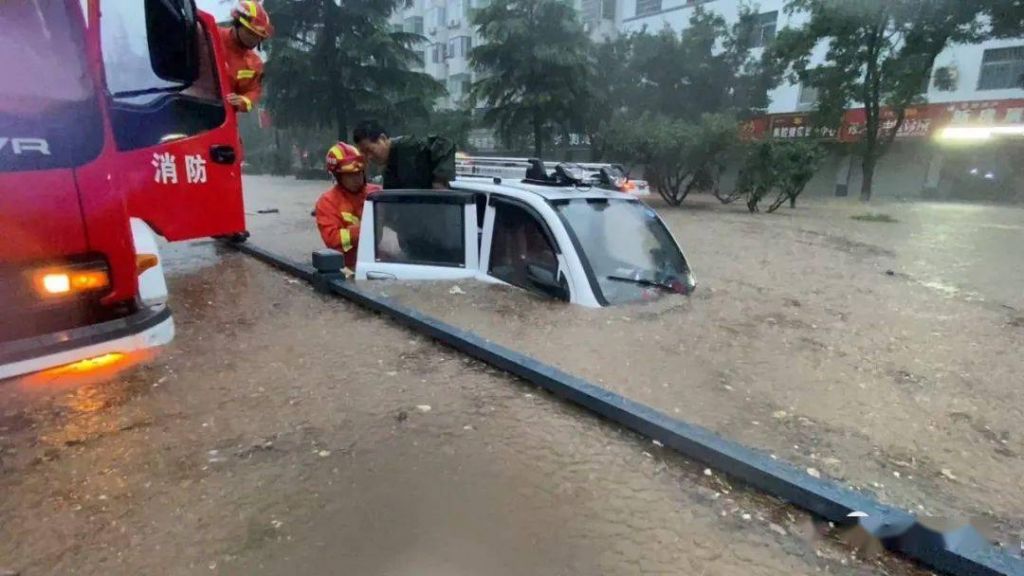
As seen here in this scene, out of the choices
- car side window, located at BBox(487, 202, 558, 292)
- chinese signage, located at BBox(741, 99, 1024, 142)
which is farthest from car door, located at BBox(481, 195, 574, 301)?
chinese signage, located at BBox(741, 99, 1024, 142)

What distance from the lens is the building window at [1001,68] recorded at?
21656 mm

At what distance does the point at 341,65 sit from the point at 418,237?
20.3 meters

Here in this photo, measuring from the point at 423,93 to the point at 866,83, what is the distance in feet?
53.1

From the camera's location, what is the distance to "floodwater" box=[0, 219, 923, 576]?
67.0 inches

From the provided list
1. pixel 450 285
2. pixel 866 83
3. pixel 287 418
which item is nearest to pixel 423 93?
pixel 866 83

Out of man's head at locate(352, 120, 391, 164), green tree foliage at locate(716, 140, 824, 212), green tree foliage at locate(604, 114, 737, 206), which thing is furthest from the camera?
green tree foliage at locate(604, 114, 737, 206)

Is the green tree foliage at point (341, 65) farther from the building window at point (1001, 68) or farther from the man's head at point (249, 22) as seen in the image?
the building window at point (1001, 68)

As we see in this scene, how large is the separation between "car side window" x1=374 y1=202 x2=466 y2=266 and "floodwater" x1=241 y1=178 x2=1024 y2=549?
0.95ft

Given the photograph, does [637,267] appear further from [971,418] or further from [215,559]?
[215,559]

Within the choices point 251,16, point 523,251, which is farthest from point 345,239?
point 523,251

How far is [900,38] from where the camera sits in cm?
1827

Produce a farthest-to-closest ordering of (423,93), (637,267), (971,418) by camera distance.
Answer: (423,93) → (637,267) → (971,418)

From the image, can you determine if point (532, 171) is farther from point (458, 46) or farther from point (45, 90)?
point (458, 46)

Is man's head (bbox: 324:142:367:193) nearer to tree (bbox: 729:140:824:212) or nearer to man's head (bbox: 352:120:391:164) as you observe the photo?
man's head (bbox: 352:120:391:164)
